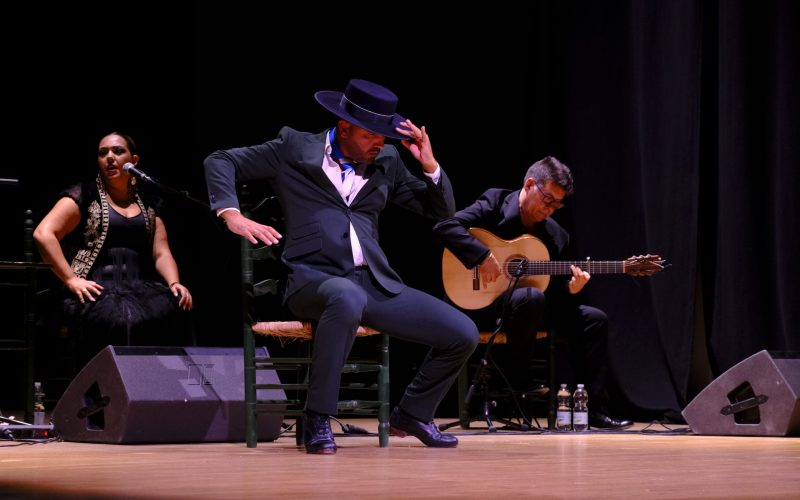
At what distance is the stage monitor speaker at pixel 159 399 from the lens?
12.9ft

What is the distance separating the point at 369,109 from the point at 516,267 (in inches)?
69.1

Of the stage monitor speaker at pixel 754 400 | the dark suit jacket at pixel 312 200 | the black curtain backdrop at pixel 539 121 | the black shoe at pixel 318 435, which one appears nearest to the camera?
the black shoe at pixel 318 435

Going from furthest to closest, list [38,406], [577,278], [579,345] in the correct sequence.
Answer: [579,345] < [577,278] < [38,406]

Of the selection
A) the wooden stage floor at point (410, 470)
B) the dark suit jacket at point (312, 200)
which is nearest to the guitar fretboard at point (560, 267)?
the wooden stage floor at point (410, 470)

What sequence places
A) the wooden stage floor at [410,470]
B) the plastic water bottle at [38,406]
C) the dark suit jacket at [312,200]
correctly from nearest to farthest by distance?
the wooden stage floor at [410,470] < the dark suit jacket at [312,200] < the plastic water bottle at [38,406]

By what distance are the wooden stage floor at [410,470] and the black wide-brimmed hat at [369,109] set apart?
1045mm

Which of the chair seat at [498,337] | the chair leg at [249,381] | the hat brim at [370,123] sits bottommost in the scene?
the chair leg at [249,381]

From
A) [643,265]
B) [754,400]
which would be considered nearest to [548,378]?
[643,265]

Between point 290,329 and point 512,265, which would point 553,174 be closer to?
point 512,265

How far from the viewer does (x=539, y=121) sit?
6598 millimetres

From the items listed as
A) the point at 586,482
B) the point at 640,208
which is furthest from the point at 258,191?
the point at 586,482

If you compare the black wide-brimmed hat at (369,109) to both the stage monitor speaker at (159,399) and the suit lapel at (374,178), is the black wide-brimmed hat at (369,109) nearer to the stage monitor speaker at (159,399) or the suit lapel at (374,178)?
the suit lapel at (374,178)

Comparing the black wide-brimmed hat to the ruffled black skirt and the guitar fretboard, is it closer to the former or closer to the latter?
the ruffled black skirt

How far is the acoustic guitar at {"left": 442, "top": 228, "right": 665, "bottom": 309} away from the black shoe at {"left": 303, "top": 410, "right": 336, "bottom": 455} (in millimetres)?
1953
